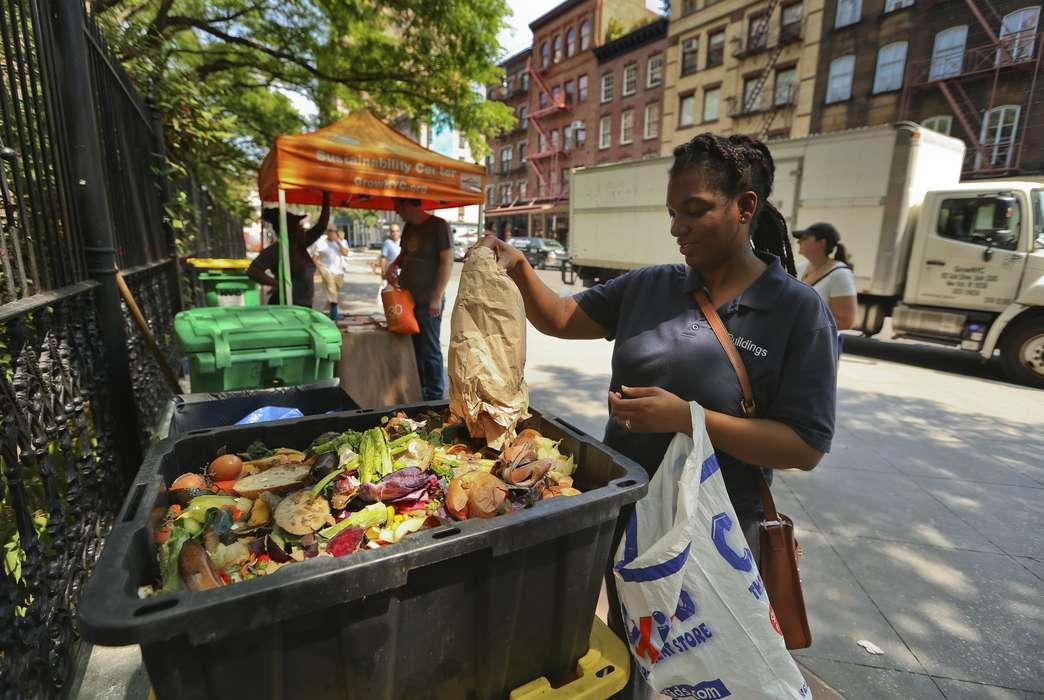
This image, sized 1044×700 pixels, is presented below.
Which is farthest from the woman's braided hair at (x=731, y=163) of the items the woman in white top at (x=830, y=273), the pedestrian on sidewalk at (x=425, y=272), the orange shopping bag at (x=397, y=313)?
the pedestrian on sidewalk at (x=425, y=272)

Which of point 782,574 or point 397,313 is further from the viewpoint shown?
point 397,313

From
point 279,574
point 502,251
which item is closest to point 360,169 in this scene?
point 502,251

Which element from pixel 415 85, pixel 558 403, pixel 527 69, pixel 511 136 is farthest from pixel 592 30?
pixel 558 403

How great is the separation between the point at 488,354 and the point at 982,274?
9.22 metres

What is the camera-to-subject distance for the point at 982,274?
24.8 feet

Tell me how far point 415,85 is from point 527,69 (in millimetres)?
33446

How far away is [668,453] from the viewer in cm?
141

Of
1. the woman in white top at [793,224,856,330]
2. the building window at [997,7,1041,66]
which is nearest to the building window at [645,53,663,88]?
the building window at [997,7,1041,66]

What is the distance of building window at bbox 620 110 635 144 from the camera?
2969 cm

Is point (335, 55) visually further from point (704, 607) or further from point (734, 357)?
point (704, 607)

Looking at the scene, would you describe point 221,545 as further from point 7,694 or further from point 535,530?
point 7,694

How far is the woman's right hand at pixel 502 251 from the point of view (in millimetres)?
1847

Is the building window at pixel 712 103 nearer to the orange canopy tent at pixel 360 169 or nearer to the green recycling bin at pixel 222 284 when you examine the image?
the orange canopy tent at pixel 360 169

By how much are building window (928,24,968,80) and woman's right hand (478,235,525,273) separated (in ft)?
73.4
